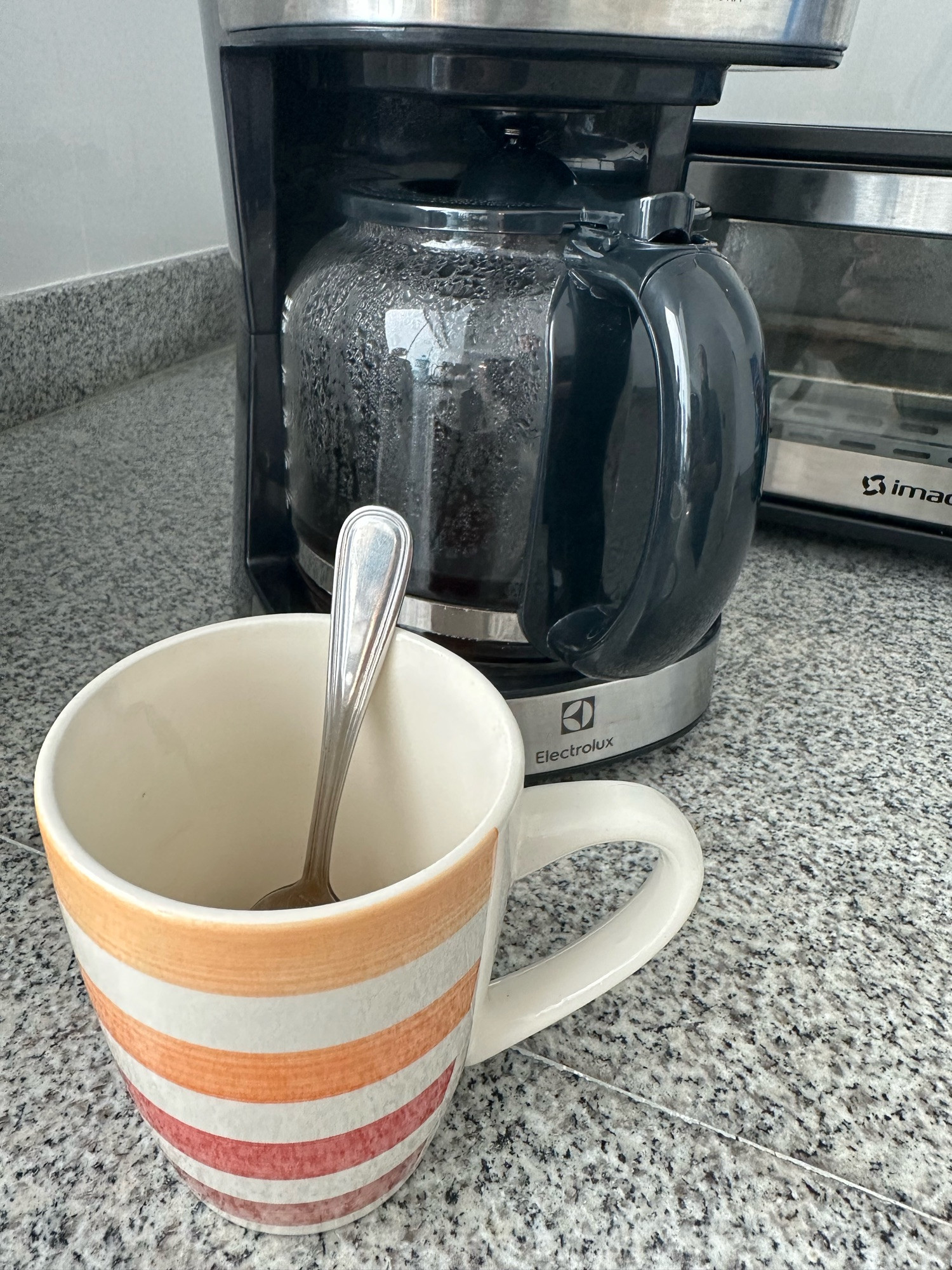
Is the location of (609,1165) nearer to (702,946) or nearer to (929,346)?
(702,946)

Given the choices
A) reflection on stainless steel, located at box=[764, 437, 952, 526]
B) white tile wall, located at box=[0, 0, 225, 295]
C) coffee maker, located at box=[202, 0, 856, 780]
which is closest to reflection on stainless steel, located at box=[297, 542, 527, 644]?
coffee maker, located at box=[202, 0, 856, 780]

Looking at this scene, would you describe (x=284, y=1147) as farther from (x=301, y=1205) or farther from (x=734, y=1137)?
(x=734, y=1137)

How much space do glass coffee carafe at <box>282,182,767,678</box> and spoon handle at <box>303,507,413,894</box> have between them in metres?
0.06

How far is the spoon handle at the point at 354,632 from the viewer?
10.0 inches

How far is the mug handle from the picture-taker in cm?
23

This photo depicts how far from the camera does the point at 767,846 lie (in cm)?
37

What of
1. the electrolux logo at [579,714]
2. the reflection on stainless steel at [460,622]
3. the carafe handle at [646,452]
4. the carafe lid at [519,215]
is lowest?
the electrolux logo at [579,714]

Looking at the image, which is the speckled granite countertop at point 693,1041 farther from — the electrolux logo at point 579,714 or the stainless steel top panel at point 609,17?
the stainless steel top panel at point 609,17

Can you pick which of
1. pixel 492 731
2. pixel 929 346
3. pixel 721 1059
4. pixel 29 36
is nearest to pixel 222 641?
pixel 492 731

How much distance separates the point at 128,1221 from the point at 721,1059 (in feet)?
0.55

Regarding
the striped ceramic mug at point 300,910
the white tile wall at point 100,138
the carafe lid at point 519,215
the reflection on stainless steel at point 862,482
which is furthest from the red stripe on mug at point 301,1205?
the white tile wall at point 100,138

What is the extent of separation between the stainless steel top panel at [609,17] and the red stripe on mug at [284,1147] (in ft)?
0.86

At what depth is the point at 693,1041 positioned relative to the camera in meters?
0.29

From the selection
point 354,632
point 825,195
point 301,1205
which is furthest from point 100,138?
point 301,1205
